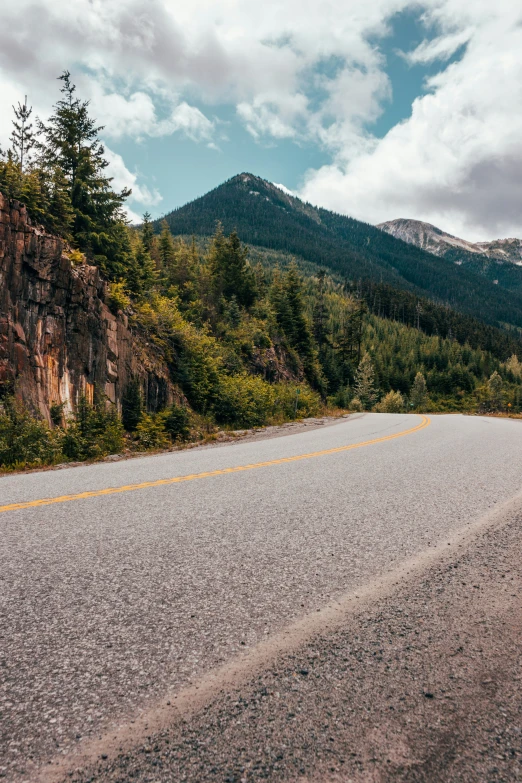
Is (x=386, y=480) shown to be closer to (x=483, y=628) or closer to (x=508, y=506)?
(x=508, y=506)

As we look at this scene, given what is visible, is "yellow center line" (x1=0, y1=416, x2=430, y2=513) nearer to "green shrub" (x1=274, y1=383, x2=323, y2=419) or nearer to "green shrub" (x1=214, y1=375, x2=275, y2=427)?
"green shrub" (x1=214, y1=375, x2=275, y2=427)

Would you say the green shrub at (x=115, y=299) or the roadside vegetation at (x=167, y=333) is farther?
the green shrub at (x=115, y=299)

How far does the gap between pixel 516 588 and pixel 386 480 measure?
3095mm

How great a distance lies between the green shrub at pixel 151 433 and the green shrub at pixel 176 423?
0.29 meters

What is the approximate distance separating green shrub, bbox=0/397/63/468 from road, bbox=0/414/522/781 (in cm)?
332

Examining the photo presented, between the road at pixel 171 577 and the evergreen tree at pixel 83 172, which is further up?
the evergreen tree at pixel 83 172

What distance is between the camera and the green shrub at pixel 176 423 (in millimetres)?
14423

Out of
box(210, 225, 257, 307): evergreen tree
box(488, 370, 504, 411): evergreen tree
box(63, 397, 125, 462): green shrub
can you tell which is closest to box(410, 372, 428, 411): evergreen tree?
box(488, 370, 504, 411): evergreen tree

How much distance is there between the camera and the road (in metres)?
1.63

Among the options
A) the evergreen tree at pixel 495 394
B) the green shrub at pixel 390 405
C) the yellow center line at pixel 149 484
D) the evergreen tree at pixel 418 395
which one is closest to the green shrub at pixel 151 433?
the yellow center line at pixel 149 484

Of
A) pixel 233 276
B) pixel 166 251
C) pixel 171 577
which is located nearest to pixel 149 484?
pixel 171 577

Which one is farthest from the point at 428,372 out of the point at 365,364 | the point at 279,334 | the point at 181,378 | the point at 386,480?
the point at 386,480

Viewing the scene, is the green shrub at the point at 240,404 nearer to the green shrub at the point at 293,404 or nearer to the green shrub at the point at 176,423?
the green shrub at the point at 293,404

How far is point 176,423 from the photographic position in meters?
14.6
